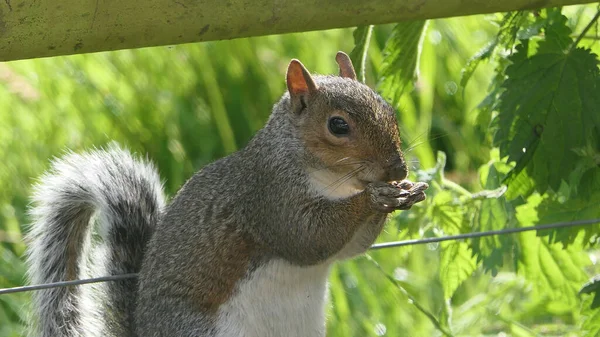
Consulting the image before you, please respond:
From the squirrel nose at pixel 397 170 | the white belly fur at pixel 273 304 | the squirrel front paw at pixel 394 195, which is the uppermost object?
the squirrel nose at pixel 397 170

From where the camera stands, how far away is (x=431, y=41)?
3.71m

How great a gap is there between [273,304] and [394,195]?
37cm

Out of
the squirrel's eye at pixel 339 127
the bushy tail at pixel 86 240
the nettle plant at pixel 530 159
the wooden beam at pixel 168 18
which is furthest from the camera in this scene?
the bushy tail at pixel 86 240

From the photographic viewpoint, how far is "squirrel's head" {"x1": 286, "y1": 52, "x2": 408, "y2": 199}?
173 cm

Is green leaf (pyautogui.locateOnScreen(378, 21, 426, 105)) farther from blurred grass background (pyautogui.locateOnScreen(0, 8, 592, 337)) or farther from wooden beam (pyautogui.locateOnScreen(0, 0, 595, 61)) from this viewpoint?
blurred grass background (pyautogui.locateOnScreen(0, 8, 592, 337))

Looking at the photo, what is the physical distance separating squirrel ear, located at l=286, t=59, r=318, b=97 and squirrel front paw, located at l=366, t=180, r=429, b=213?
0.25 meters

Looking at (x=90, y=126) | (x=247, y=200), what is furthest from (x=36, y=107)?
(x=247, y=200)

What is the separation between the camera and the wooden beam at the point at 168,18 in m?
1.43

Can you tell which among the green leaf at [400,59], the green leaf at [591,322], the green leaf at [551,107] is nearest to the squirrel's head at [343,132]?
the green leaf at [400,59]

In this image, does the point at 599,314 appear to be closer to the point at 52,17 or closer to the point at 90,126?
the point at 52,17

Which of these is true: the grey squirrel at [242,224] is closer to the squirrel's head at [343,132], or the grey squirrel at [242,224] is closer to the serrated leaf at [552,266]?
the squirrel's head at [343,132]

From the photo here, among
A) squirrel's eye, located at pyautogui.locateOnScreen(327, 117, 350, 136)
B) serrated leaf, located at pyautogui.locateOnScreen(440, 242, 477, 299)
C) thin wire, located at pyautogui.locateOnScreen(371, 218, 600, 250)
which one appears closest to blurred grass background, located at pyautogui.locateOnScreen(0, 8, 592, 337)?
serrated leaf, located at pyautogui.locateOnScreen(440, 242, 477, 299)

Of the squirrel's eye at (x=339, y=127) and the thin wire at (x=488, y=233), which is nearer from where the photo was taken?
Answer: the squirrel's eye at (x=339, y=127)

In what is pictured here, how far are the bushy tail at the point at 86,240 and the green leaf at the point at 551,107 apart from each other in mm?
804
